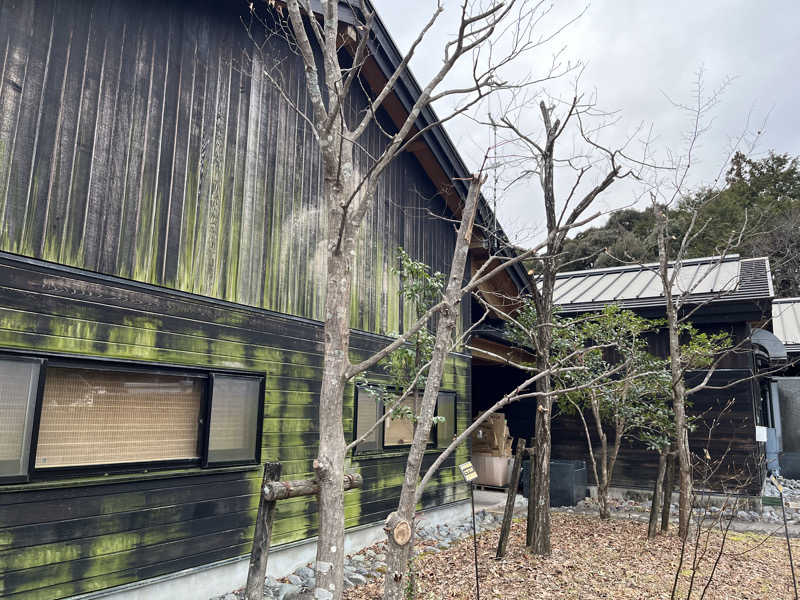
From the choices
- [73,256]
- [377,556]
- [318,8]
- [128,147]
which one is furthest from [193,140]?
[377,556]

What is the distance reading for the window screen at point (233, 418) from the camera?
5.80 m

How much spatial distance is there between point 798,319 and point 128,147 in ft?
69.1

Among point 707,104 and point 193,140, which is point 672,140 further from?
point 193,140

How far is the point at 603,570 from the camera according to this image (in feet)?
22.2

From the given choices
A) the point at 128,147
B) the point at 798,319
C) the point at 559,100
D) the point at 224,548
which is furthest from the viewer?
the point at 798,319

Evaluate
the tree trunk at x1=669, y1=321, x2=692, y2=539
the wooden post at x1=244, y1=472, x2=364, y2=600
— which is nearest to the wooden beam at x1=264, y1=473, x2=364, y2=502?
the wooden post at x1=244, y1=472, x2=364, y2=600

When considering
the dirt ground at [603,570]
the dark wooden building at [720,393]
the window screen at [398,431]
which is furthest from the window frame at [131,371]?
the dark wooden building at [720,393]

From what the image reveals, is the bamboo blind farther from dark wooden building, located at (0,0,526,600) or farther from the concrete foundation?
the concrete foundation

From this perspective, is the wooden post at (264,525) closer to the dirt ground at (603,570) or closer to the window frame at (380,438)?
the dirt ground at (603,570)

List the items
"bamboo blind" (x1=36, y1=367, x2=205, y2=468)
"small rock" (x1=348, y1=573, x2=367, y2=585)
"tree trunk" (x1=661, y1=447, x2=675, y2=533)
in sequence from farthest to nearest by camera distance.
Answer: "tree trunk" (x1=661, y1=447, x2=675, y2=533) < "small rock" (x1=348, y1=573, x2=367, y2=585) < "bamboo blind" (x1=36, y1=367, x2=205, y2=468)

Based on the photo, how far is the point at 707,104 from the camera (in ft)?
29.3

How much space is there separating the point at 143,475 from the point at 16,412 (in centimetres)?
122

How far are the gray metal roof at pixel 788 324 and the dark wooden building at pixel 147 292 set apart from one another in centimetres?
1486

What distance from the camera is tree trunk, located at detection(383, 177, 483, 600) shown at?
411cm
